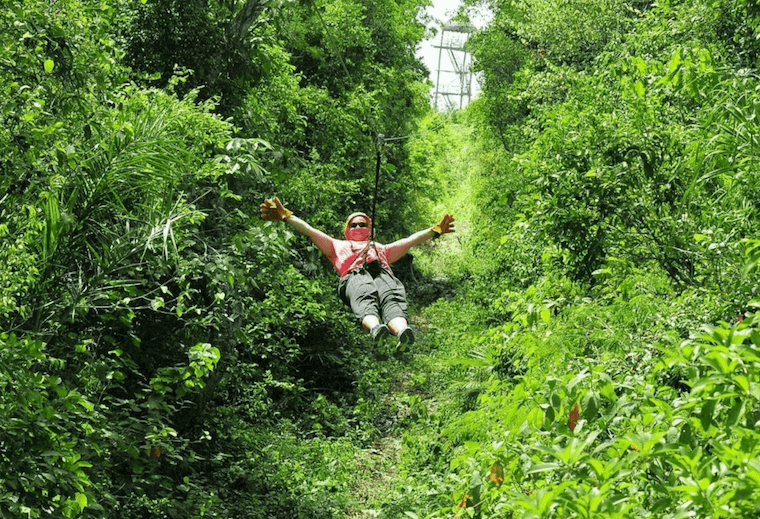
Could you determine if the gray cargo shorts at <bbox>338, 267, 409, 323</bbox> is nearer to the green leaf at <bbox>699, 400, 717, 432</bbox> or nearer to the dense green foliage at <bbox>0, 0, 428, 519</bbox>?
the dense green foliage at <bbox>0, 0, 428, 519</bbox>

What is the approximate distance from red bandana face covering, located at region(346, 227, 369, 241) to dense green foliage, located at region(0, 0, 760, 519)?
2.66 ft

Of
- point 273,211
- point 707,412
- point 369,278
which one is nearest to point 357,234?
point 369,278

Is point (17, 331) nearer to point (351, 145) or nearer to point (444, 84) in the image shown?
point (351, 145)

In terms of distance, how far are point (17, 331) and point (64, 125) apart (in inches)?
50.8

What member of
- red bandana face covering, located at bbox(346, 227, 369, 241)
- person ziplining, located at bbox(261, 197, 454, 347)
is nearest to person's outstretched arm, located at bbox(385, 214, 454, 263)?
person ziplining, located at bbox(261, 197, 454, 347)

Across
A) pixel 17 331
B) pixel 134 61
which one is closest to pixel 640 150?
pixel 17 331

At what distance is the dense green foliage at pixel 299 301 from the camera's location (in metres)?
2.84

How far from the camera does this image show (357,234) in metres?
8.70

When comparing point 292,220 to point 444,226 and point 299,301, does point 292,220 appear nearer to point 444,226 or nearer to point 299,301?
point 444,226

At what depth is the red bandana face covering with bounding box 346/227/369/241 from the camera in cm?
868

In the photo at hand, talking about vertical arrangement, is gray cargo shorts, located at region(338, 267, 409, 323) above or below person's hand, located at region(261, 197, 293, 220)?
below

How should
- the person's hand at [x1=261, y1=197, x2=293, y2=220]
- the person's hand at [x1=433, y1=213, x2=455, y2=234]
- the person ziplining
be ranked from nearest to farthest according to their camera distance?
1. the person ziplining
2. the person's hand at [x1=261, y1=197, x2=293, y2=220]
3. the person's hand at [x1=433, y1=213, x2=455, y2=234]

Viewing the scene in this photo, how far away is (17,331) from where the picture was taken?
5059 mm

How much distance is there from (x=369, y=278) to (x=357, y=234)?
911 mm
